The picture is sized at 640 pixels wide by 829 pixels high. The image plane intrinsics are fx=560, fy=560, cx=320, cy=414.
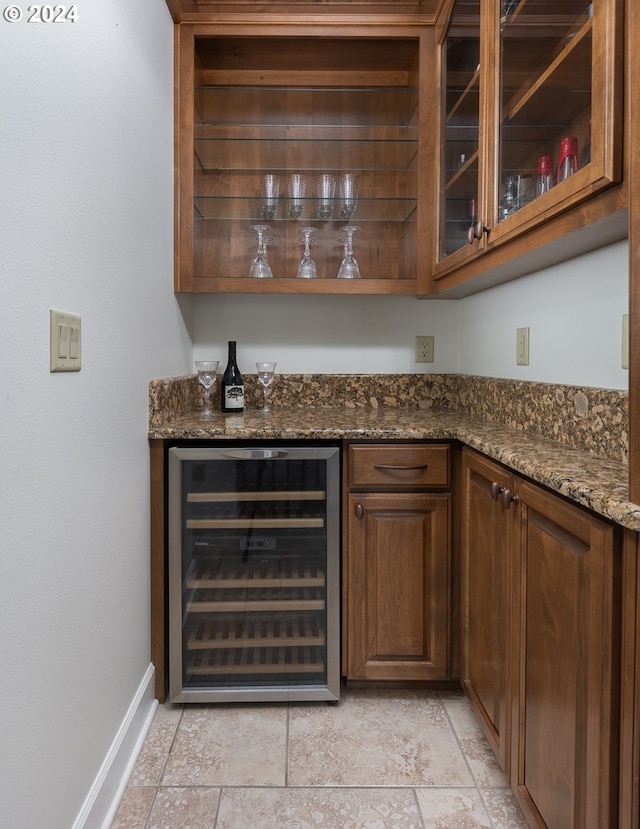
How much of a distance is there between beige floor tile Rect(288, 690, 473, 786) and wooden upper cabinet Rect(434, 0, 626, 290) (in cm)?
133

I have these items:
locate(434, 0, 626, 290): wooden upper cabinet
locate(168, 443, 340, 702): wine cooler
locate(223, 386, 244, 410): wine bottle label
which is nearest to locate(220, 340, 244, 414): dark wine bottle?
locate(223, 386, 244, 410): wine bottle label

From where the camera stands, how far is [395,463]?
5.70ft

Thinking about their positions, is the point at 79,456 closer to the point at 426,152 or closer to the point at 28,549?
the point at 28,549

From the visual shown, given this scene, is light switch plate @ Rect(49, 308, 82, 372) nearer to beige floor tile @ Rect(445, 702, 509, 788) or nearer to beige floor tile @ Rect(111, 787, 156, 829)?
beige floor tile @ Rect(111, 787, 156, 829)

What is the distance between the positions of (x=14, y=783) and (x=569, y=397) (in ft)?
4.59

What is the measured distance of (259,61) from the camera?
2.18 meters

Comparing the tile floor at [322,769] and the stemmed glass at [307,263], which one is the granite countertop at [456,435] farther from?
the tile floor at [322,769]

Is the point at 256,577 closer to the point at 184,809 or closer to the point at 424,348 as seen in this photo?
the point at 184,809

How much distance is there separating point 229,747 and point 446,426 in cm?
112

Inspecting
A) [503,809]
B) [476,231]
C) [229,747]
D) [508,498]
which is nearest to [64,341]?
[508,498]

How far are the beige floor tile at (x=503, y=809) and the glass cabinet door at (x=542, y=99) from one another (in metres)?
1.38

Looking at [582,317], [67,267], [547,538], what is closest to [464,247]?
[582,317]

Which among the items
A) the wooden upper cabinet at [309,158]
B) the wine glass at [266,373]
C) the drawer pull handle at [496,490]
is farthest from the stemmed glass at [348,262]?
the drawer pull handle at [496,490]

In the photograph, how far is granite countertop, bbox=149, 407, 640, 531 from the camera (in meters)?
0.92
